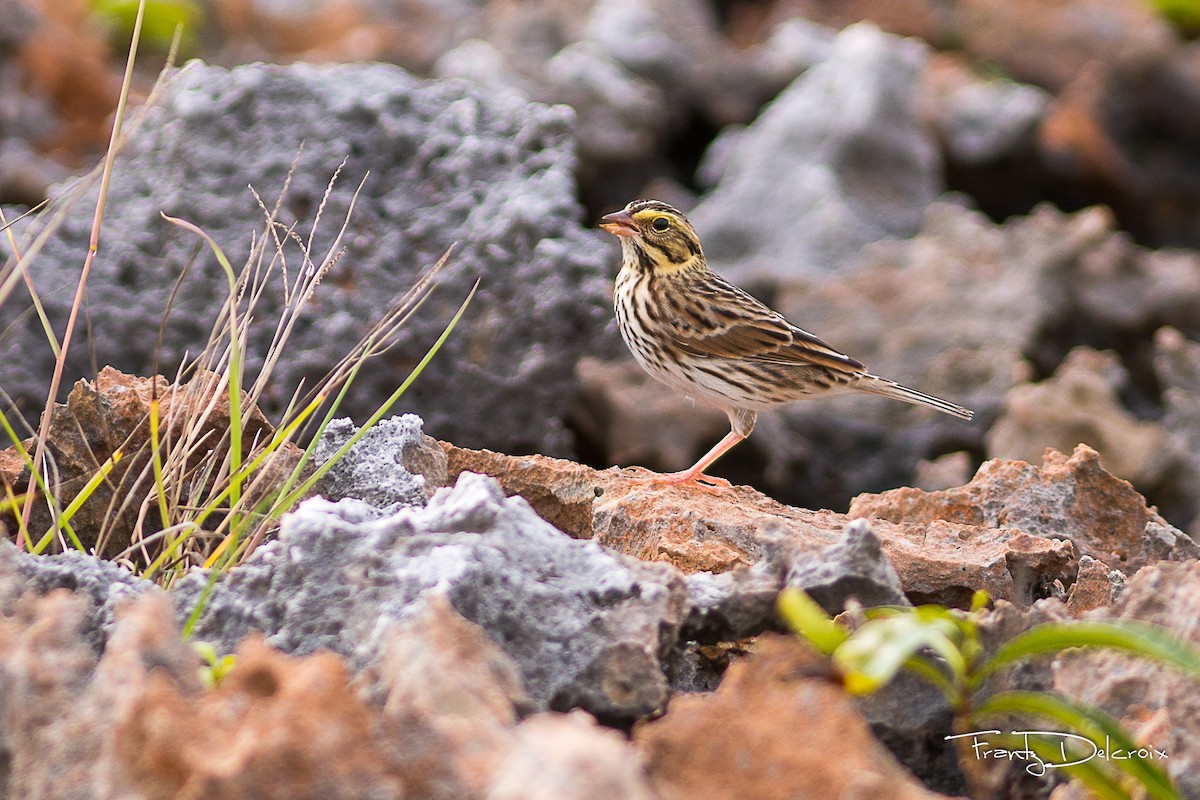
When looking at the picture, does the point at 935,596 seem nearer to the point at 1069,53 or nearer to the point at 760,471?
the point at 760,471

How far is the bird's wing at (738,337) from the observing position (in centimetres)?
580

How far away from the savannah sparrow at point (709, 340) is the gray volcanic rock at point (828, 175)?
2.57m

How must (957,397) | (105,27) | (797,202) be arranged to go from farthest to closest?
(105,27) → (797,202) → (957,397)

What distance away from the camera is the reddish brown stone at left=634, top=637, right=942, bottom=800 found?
1938 millimetres

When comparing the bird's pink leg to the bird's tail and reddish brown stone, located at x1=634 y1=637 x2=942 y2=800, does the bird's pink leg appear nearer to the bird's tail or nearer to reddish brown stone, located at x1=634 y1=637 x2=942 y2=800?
the bird's tail

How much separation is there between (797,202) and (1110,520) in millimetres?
5281

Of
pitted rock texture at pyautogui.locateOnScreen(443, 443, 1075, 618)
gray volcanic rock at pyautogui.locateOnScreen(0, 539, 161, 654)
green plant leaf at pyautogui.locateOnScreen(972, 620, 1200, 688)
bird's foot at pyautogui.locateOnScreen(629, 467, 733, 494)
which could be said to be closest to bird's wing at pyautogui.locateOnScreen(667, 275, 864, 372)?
bird's foot at pyautogui.locateOnScreen(629, 467, 733, 494)

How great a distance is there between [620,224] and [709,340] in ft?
2.17

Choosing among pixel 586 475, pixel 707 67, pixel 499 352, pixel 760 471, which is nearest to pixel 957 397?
pixel 760 471

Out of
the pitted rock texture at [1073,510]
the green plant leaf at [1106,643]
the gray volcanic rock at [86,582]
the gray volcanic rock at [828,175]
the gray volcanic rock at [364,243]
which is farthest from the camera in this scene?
the gray volcanic rock at [828,175]

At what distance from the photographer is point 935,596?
3.56 meters

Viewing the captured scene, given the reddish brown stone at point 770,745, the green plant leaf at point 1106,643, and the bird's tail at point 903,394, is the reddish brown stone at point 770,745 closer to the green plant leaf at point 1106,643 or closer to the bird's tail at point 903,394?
the green plant leaf at point 1106,643

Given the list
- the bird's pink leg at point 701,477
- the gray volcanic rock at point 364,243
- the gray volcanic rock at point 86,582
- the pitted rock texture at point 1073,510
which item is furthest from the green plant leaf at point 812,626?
the gray volcanic rock at point 364,243

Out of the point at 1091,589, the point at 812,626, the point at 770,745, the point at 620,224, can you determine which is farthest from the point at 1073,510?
the point at 620,224
